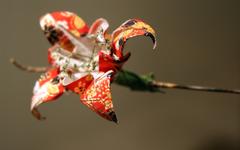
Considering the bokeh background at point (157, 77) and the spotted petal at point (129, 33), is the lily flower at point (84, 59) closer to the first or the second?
the spotted petal at point (129, 33)

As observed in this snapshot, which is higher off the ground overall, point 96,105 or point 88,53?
point 88,53

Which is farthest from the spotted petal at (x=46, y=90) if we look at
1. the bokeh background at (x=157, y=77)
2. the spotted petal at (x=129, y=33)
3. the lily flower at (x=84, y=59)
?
the bokeh background at (x=157, y=77)

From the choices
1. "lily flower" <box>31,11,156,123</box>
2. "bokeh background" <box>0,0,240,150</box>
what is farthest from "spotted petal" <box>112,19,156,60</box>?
"bokeh background" <box>0,0,240,150</box>

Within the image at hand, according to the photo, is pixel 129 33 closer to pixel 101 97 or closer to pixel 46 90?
pixel 101 97

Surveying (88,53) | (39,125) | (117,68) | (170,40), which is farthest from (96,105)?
(39,125)

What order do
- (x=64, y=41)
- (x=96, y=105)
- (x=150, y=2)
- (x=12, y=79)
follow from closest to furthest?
1. (x=96, y=105)
2. (x=64, y=41)
3. (x=150, y=2)
4. (x=12, y=79)

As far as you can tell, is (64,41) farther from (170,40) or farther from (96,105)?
(170,40)

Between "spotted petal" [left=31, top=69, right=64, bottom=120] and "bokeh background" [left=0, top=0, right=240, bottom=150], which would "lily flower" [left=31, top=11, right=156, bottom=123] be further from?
"bokeh background" [left=0, top=0, right=240, bottom=150]

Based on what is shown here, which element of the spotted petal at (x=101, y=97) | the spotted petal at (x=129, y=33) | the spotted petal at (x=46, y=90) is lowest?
the spotted petal at (x=101, y=97)
